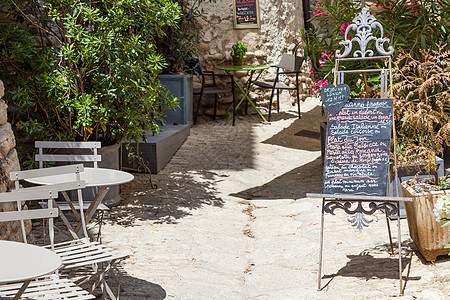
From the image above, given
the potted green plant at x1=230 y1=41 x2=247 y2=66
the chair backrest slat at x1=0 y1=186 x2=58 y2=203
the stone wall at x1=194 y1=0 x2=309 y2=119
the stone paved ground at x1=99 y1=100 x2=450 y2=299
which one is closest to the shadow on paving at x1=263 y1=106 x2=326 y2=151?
the stone paved ground at x1=99 y1=100 x2=450 y2=299

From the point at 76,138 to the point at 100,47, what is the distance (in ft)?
3.47

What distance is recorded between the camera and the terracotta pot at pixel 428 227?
3.79 metres

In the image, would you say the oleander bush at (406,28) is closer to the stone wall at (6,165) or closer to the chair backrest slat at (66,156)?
the chair backrest slat at (66,156)

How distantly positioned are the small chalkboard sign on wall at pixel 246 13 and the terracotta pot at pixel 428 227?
6949 millimetres

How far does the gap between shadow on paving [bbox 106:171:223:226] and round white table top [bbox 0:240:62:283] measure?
264cm

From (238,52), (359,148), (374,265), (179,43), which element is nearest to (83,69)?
(359,148)

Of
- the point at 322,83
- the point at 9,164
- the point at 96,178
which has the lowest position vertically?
the point at 96,178

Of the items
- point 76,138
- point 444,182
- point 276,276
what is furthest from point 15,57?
point 444,182

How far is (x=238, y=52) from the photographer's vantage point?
984 cm

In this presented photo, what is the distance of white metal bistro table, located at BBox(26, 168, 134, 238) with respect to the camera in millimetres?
3611

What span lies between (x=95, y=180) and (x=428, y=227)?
2047mm

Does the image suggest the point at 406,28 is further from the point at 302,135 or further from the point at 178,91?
the point at 178,91

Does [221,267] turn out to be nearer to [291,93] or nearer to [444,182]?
[444,182]

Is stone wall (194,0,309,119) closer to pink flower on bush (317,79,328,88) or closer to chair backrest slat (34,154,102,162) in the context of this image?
pink flower on bush (317,79,328,88)
